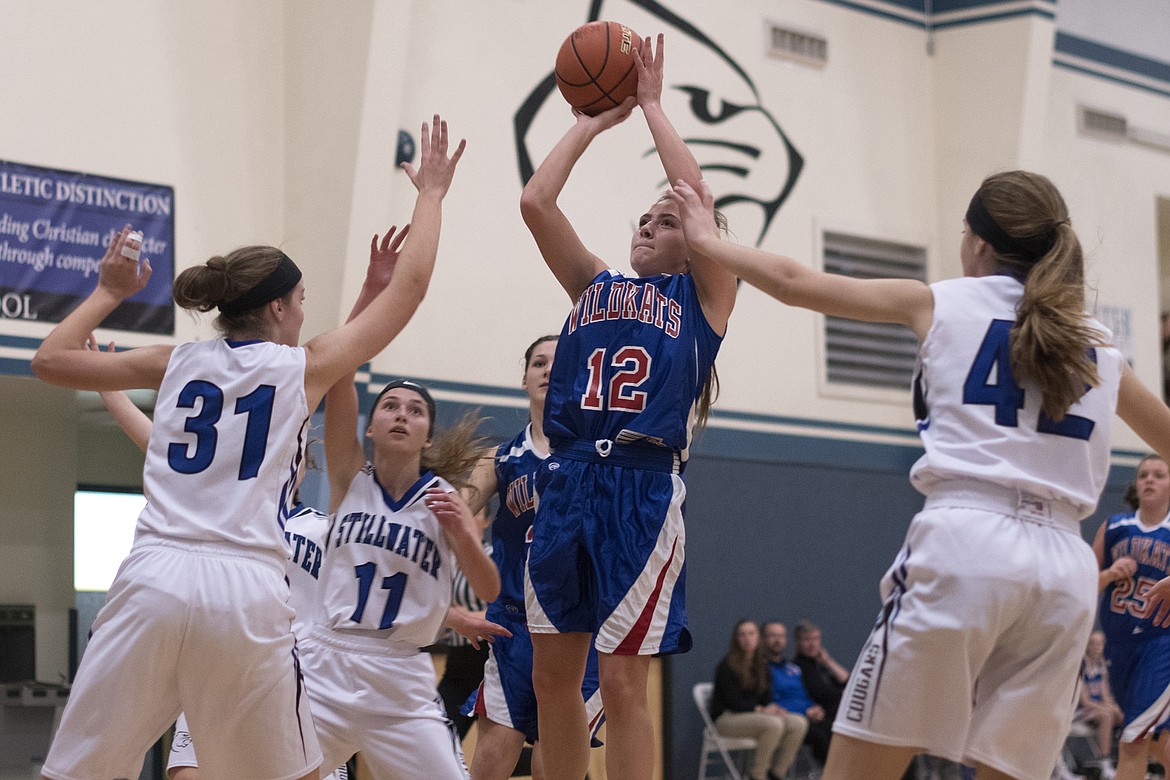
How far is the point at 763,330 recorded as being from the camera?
12.3m

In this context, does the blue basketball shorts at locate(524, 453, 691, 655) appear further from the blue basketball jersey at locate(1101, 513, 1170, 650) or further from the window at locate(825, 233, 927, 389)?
the window at locate(825, 233, 927, 389)

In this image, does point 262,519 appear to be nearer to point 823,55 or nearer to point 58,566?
point 58,566

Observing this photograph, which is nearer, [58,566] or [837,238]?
[58,566]

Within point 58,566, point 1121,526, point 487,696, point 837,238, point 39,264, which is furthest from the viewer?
point 837,238

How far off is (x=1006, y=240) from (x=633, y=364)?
48.2 inches

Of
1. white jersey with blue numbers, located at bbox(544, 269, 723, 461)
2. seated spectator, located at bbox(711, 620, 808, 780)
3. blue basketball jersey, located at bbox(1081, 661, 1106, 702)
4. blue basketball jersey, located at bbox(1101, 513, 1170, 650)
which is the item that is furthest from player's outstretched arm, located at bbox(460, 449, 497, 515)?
blue basketball jersey, located at bbox(1081, 661, 1106, 702)

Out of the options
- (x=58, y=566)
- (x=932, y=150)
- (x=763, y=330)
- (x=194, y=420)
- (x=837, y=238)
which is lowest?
(x=58, y=566)

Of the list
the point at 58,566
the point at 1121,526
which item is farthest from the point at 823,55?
the point at 58,566

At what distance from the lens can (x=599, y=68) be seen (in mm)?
4621

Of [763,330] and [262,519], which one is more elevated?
[763,330]

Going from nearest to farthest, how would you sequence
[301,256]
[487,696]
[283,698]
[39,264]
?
[283,698] < [487,696] < [39,264] < [301,256]

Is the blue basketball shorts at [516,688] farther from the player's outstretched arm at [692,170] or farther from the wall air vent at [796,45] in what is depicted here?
the wall air vent at [796,45]

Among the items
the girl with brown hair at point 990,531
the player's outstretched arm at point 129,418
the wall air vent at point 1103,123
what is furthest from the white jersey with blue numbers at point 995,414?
the wall air vent at point 1103,123

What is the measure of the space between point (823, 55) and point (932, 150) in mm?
1548
